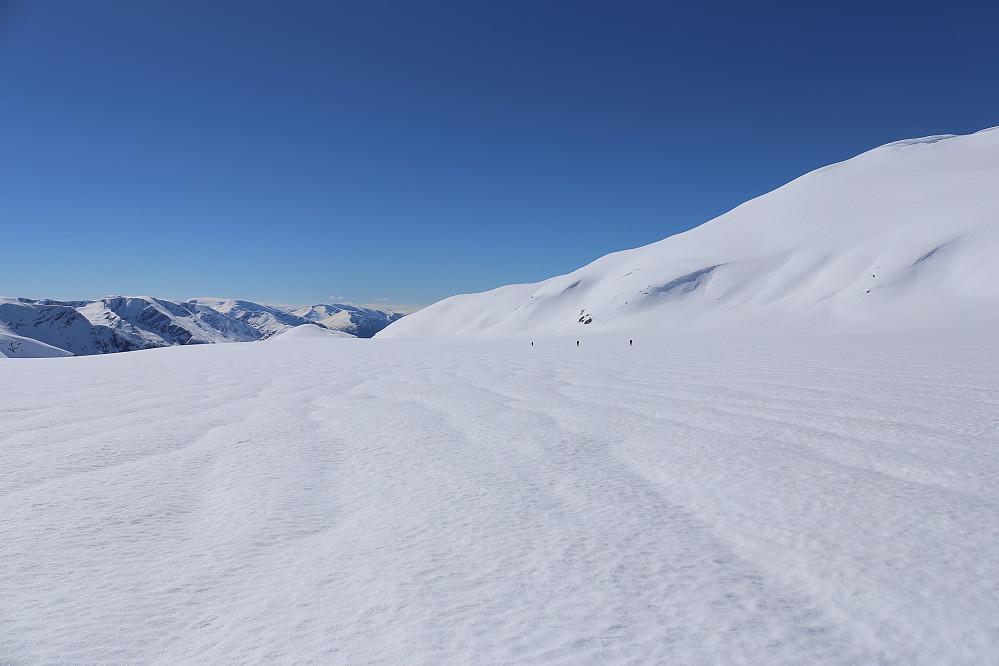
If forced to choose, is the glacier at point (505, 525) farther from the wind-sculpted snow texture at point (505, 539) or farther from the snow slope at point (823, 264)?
the snow slope at point (823, 264)

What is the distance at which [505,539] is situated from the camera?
235 centimetres

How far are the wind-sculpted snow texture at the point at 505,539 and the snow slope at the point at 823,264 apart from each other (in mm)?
33708

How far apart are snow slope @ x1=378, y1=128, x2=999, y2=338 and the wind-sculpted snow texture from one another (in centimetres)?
3371

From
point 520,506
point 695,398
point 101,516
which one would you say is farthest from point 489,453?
point 695,398

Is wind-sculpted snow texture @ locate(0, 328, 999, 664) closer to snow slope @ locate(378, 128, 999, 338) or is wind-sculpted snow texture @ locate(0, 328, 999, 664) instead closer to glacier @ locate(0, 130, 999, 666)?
glacier @ locate(0, 130, 999, 666)

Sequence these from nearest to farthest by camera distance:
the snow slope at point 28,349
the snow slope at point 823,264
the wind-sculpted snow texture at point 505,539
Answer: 1. the wind-sculpted snow texture at point 505,539
2. the snow slope at point 823,264
3. the snow slope at point 28,349

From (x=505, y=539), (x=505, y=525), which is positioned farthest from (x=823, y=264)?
(x=505, y=539)

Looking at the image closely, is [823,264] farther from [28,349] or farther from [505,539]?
[28,349]

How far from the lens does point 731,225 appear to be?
75.8m

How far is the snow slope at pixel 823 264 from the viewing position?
38.7 metres

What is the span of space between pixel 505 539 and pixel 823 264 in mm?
58424

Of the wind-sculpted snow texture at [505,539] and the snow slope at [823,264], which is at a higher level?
the snow slope at [823,264]

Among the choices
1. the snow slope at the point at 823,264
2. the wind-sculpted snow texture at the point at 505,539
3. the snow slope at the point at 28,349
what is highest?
the snow slope at the point at 823,264

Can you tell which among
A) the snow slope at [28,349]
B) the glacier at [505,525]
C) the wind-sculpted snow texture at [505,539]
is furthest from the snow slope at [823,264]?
the snow slope at [28,349]
